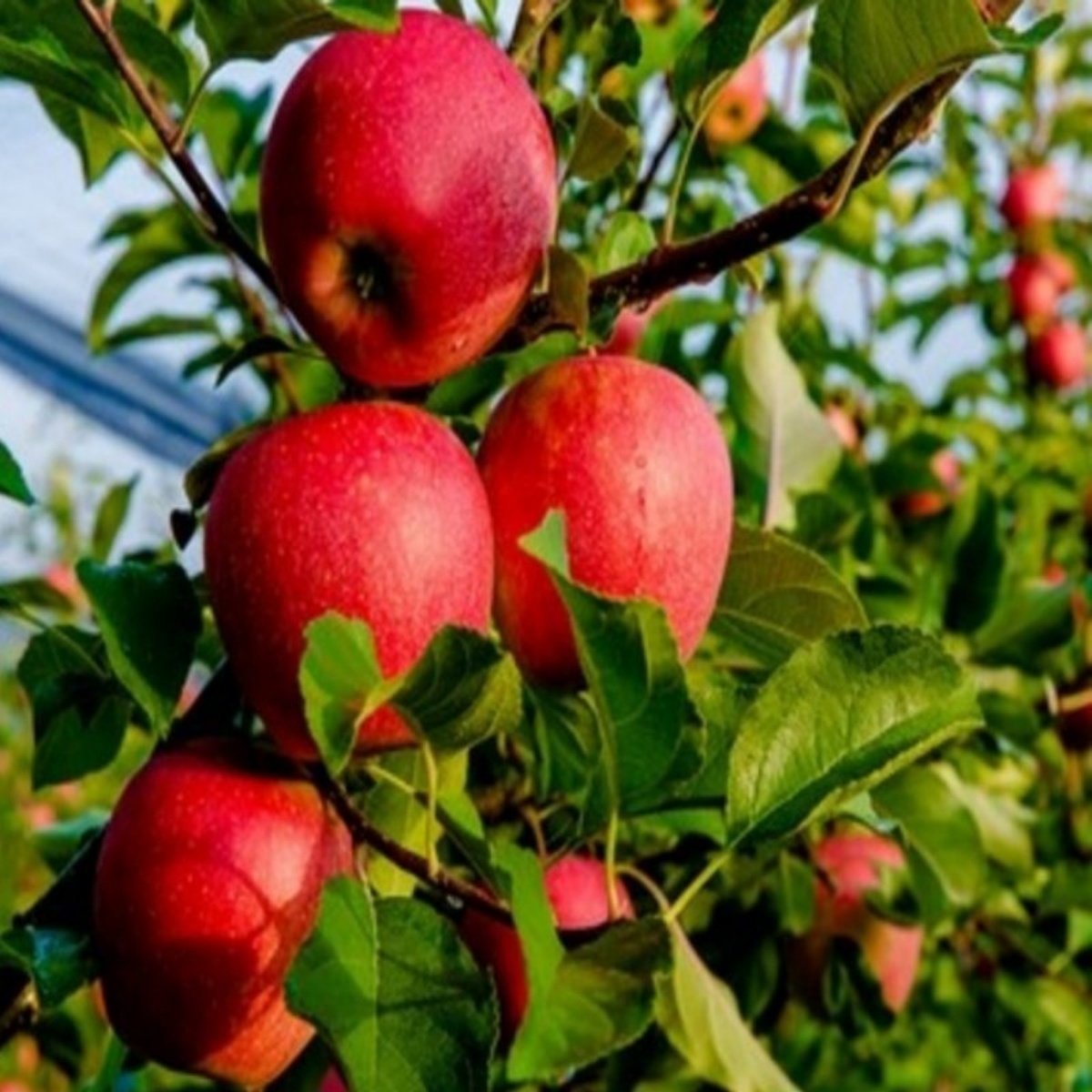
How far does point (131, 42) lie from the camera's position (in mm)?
779

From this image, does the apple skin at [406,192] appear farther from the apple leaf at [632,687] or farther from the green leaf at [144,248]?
the green leaf at [144,248]

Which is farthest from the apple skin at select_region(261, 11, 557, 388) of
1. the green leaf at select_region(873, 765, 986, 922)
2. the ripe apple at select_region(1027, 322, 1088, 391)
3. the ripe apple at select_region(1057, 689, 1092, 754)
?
the ripe apple at select_region(1027, 322, 1088, 391)

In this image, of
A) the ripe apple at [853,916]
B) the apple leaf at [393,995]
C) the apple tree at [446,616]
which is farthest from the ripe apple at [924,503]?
the apple leaf at [393,995]

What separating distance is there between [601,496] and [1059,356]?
1.89 meters

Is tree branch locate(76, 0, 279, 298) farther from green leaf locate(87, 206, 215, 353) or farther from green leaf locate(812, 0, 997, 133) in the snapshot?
green leaf locate(87, 206, 215, 353)

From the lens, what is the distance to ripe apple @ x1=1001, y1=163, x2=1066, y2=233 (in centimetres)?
264

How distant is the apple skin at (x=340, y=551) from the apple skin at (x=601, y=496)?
32 mm

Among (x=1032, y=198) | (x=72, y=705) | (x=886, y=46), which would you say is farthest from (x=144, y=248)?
(x=1032, y=198)

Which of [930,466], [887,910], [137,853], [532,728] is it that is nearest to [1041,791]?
[930,466]

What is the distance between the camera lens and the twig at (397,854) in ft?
2.16

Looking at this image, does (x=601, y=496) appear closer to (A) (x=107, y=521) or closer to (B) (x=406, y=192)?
(B) (x=406, y=192)

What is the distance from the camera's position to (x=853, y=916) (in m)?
1.28

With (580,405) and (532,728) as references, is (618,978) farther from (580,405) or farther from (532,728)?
(532,728)

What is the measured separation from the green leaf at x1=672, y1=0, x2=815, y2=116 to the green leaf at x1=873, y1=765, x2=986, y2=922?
1.47 ft
